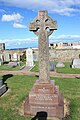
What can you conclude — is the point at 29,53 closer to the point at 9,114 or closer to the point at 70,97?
the point at 70,97

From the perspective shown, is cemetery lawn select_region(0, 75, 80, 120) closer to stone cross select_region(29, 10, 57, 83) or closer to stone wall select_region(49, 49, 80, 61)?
stone cross select_region(29, 10, 57, 83)

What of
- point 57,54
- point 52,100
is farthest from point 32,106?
point 57,54

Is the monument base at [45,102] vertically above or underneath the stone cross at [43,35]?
underneath

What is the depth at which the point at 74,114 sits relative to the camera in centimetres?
758

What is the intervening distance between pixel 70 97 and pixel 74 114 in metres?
2.17

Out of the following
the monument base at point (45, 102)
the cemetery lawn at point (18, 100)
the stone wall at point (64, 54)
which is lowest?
the cemetery lawn at point (18, 100)

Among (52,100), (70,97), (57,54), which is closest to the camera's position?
(52,100)

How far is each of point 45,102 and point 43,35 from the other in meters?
2.77

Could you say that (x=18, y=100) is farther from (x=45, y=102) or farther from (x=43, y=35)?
(x=43, y=35)

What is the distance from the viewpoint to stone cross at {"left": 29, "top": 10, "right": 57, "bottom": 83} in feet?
25.7

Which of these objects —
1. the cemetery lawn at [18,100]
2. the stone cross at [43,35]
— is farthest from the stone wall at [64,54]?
the stone cross at [43,35]

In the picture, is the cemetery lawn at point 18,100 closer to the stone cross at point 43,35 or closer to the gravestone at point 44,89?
the gravestone at point 44,89

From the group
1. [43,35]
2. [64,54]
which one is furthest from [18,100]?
[64,54]

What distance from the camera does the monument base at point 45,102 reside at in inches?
295
